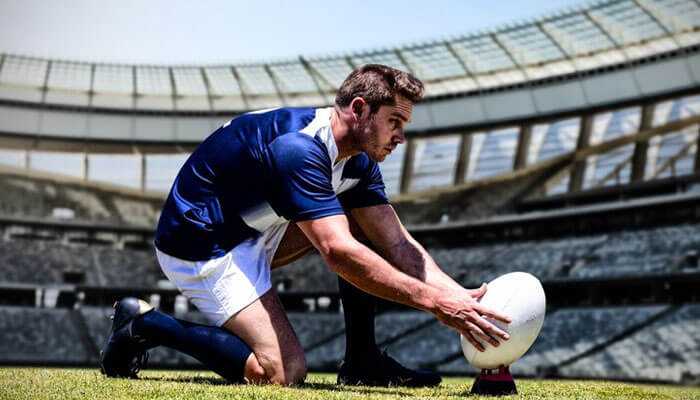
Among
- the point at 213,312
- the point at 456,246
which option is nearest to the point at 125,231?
the point at 456,246

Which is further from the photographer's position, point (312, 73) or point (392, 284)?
point (312, 73)

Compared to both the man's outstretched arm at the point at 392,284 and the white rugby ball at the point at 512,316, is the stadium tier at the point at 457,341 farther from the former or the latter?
the man's outstretched arm at the point at 392,284

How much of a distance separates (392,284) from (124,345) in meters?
2.27

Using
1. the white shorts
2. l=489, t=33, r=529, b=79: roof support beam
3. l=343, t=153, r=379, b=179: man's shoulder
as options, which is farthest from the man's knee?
l=489, t=33, r=529, b=79: roof support beam

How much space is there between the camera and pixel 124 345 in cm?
622

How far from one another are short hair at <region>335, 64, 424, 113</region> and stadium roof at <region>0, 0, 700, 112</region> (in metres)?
31.2

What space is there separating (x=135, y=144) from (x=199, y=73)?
6.90 metres

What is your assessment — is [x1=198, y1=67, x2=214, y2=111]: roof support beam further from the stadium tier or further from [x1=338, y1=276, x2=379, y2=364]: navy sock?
[x1=338, y1=276, x2=379, y2=364]: navy sock

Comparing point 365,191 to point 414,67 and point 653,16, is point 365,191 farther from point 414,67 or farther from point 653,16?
point 414,67

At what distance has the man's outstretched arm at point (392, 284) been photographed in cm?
500

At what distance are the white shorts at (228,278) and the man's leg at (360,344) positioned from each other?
0.39m

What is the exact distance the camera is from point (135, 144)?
4675 cm

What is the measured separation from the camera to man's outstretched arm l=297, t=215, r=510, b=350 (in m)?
5.00

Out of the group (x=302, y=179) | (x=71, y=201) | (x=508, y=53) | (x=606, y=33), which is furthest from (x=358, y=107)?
(x=71, y=201)
